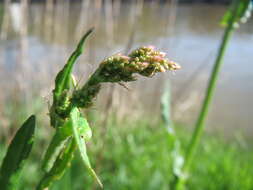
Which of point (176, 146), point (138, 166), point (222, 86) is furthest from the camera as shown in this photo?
point (222, 86)

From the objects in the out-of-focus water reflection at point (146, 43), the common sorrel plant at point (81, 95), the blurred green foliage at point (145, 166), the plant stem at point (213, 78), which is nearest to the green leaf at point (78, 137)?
the common sorrel plant at point (81, 95)

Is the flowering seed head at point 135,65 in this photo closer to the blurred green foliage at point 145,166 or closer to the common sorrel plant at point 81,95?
the common sorrel plant at point 81,95

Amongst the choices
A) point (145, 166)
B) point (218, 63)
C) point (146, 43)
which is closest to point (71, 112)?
point (218, 63)

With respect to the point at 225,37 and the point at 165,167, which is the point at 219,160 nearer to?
the point at 165,167

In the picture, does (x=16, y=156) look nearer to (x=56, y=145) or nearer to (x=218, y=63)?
(x=56, y=145)

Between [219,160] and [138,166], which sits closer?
[138,166]

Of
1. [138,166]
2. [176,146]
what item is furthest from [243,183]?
[176,146]

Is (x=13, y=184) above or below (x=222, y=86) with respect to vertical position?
above

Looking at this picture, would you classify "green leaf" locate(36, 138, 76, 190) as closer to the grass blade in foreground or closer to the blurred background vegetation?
the blurred background vegetation
